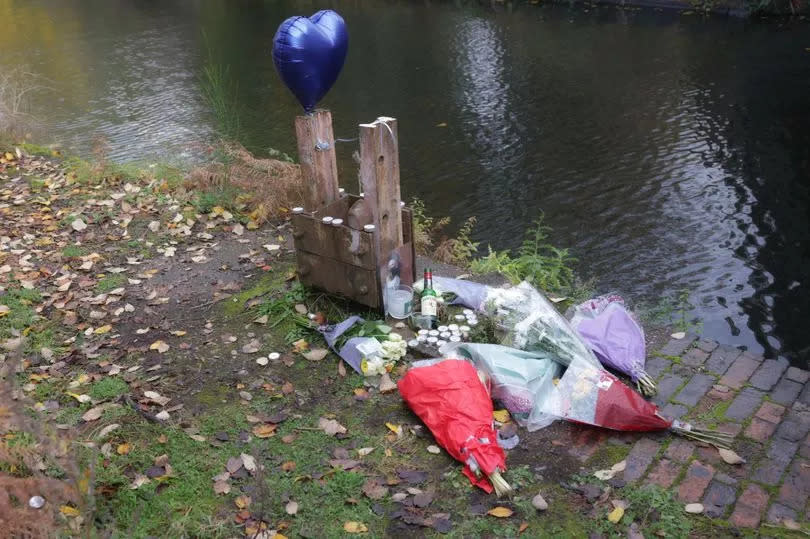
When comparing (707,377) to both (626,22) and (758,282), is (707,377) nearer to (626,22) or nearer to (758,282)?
(758,282)

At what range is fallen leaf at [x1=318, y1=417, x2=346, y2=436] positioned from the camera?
11.9 feet

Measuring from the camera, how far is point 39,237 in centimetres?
595

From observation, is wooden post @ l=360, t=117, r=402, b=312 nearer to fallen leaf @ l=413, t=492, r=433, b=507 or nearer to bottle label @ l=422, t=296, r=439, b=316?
bottle label @ l=422, t=296, r=439, b=316

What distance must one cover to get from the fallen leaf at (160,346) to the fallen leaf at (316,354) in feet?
2.96

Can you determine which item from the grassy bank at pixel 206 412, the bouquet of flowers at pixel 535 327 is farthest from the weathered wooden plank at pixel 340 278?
the bouquet of flowers at pixel 535 327

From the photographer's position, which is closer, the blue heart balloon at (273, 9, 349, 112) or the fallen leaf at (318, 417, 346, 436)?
the fallen leaf at (318, 417, 346, 436)

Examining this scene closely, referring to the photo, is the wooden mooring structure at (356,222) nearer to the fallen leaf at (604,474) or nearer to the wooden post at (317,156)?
the wooden post at (317,156)

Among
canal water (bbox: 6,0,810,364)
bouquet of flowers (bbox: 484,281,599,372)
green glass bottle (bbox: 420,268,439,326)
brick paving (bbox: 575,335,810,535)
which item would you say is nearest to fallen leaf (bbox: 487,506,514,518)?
brick paving (bbox: 575,335,810,535)

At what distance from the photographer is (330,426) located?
365 cm

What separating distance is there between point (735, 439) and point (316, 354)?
238cm

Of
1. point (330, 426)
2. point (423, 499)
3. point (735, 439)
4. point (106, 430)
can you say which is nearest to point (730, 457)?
point (735, 439)

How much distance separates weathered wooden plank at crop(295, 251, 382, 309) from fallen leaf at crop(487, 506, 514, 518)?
1.67 metres

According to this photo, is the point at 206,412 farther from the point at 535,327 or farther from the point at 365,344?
the point at 535,327

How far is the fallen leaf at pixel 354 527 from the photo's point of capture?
3.00 meters
